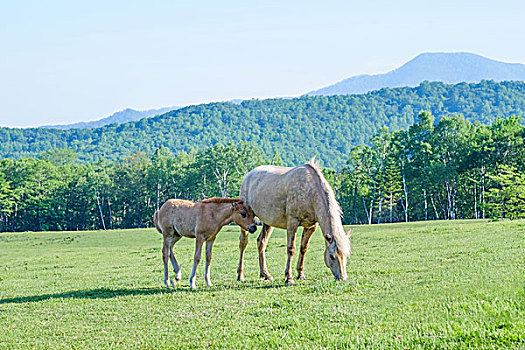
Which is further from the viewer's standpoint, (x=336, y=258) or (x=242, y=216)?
(x=242, y=216)

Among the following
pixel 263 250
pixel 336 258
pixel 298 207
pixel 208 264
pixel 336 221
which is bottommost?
pixel 208 264

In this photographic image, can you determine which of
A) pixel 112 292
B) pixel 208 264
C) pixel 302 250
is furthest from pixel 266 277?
pixel 112 292

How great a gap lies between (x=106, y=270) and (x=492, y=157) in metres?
60.5

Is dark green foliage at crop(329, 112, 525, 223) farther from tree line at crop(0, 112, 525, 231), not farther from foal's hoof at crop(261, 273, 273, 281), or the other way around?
foal's hoof at crop(261, 273, 273, 281)

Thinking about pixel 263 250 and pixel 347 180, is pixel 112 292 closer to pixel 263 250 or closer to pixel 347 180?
pixel 263 250

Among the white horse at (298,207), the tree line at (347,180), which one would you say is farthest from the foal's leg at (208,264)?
the tree line at (347,180)

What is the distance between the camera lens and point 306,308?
10.2m

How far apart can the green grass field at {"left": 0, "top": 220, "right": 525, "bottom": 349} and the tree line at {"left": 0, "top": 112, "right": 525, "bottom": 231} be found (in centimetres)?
5909

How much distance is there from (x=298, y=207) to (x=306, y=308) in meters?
4.55

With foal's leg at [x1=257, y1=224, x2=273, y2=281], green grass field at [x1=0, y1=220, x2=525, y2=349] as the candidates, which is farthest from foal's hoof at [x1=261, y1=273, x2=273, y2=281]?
green grass field at [x1=0, y1=220, x2=525, y2=349]

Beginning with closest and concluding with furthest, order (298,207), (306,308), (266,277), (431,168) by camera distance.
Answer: (306,308)
(298,207)
(266,277)
(431,168)

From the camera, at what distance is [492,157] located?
71812 millimetres

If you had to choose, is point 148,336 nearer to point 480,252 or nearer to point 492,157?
point 480,252

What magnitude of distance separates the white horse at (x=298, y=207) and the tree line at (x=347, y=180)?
5886 centimetres
